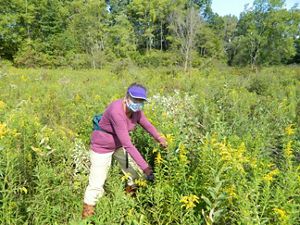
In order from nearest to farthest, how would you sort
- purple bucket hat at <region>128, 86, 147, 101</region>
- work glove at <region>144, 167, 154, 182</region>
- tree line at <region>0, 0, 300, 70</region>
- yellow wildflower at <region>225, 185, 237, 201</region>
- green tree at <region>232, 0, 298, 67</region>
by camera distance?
1. yellow wildflower at <region>225, 185, 237, 201</region>
2. work glove at <region>144, 167, 154, 182</region>
3. purple bucket hat at <region>128, 86, 147, 101</region>
4. tree line at <region>0, 0, 300, 70</region>
5. green tree at <region>232, 0, 298, 67</region>

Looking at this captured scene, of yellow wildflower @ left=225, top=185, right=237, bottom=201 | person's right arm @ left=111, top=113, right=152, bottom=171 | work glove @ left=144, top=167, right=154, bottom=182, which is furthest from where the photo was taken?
person's right arm @ left=111, top=113, right=152, bottom=171

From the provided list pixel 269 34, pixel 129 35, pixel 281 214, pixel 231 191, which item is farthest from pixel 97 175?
pixel 269 34

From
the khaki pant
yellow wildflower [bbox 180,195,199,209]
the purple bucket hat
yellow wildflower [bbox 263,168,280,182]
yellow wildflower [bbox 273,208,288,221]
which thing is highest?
the purple bucket hat

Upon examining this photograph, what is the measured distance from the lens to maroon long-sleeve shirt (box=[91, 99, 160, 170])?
11.3ft

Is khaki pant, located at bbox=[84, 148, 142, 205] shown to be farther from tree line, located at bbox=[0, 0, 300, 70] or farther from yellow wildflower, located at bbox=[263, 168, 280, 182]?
tree line, located at bbox=[0, 0, 300, 70]

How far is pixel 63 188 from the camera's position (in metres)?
3.38

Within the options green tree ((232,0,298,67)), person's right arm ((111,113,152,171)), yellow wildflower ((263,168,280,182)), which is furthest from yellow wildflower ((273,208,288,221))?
green tree ((232,0,298,67))

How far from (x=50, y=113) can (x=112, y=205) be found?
462cm

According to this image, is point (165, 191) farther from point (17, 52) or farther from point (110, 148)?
point (17, 52)

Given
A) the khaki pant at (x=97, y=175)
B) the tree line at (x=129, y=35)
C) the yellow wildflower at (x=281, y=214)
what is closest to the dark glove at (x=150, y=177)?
the khaki pant at (x=97, y=175)

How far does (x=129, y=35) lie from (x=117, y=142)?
3553 centimetres

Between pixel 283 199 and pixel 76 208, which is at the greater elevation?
pixel 283 199

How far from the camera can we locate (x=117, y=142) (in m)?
3.85

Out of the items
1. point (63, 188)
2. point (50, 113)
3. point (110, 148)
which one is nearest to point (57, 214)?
point (63, 188)
